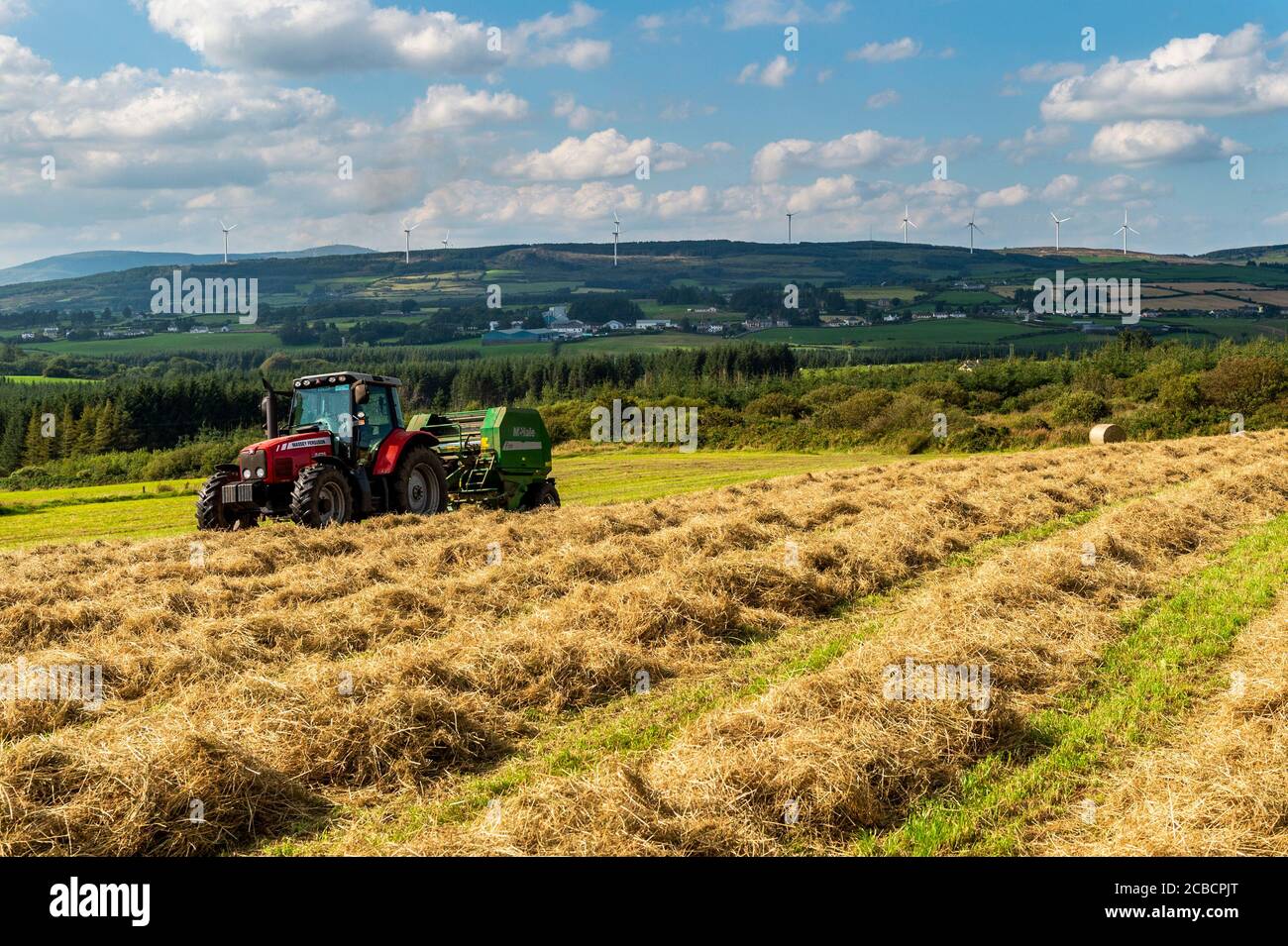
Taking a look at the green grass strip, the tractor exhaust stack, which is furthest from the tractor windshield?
the green grass strip

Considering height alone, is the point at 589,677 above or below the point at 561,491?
above

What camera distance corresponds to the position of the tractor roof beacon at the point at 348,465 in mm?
15383

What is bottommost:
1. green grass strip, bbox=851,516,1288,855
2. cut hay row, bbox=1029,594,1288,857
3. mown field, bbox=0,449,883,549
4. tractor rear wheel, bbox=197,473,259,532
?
mown field, bbox=0,449,883,549

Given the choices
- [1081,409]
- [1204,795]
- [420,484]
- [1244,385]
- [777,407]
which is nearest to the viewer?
[1204,795]

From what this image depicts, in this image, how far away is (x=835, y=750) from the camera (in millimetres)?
5742

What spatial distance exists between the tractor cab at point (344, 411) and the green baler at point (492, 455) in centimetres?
176

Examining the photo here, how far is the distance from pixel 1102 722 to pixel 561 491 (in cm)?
2167

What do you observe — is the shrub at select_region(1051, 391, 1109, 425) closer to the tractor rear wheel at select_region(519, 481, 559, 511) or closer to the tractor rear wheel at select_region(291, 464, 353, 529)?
the tractor rear wheel at select_region(519, 481, 559, 511)

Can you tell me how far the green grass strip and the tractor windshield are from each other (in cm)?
1150

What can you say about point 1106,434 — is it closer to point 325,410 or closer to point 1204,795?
point 325,410

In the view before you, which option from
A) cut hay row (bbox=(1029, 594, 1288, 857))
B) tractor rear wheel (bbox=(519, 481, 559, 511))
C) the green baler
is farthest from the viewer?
tractor rear wheel (bbox=(519, 481, 559, 511))

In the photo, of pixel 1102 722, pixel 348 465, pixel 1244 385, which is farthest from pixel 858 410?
pixel 1102 722

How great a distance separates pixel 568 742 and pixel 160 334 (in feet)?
491

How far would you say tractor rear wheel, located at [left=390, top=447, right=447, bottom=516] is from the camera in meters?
16.4
